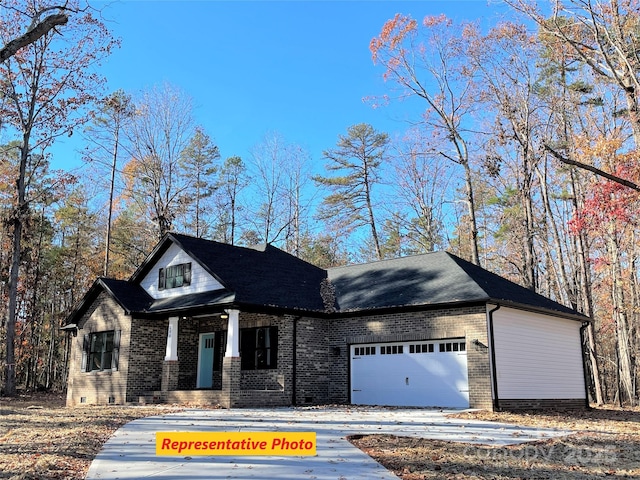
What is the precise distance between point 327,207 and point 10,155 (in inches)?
698

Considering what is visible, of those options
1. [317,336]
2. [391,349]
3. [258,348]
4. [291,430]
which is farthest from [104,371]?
[291,430]

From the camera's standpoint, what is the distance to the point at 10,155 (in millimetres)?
30234

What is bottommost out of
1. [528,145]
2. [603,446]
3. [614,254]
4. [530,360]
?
[603,446]

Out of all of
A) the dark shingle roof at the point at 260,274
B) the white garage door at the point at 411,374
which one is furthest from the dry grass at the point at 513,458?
the dark shingle roof at the point at 260,274

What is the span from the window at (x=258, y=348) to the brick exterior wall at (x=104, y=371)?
3.77m

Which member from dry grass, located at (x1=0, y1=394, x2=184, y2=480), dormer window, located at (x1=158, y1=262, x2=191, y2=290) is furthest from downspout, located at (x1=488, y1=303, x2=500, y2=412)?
dormer window, located at (x1=158, y1=262, x2=191, y2=290)

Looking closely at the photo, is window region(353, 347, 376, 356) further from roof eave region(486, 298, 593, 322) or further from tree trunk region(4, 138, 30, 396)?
tree trunk region(4, 138, 30, 396)

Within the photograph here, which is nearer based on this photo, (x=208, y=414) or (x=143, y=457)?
(x=143, y=457)

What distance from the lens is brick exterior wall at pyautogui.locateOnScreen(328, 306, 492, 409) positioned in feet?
49.0

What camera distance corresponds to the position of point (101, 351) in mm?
19500

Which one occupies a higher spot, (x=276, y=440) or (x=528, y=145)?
(x=528, y=145)

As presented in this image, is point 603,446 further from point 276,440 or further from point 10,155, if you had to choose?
point 10,155

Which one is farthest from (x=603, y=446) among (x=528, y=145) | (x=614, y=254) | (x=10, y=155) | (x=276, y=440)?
(x=10, y=155)

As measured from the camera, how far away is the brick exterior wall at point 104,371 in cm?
1830
